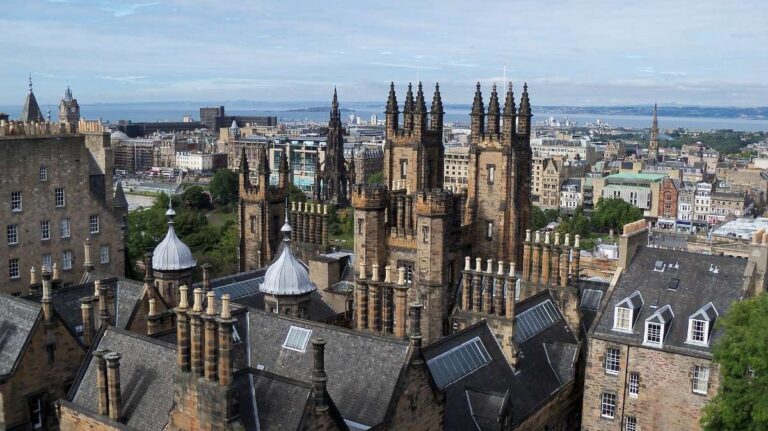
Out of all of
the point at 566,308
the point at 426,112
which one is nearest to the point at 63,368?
the point at 566,308

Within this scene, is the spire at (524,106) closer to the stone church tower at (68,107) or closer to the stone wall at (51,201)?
the stone wall at (51,201)

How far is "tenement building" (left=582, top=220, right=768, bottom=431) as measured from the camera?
1357 inches

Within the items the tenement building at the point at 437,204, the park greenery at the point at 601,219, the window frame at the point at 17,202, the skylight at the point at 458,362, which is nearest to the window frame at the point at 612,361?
the skylight at the point at 458,362

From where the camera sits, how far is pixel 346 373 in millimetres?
26094

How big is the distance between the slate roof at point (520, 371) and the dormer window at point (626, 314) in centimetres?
259

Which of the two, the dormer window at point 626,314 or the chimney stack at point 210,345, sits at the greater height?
the chimney stack at point 210,345

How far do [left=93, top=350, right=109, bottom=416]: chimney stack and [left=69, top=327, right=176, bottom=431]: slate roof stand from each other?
25.0 inches

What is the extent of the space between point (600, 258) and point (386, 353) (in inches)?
2444

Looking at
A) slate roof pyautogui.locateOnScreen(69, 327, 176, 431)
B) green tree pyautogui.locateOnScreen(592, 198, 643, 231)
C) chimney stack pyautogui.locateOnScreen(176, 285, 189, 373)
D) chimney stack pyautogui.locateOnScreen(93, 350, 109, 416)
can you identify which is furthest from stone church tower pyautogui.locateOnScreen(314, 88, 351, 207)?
chimney stack pyautogui.locateOnScreen(176, 285, 189, 373)

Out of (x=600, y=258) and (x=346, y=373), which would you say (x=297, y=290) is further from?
(x=600, y=258)

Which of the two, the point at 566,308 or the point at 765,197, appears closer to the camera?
the point at 566,308

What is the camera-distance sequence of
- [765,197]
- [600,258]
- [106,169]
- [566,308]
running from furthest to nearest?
[765,197], [600,258], [106,169], [566,308]

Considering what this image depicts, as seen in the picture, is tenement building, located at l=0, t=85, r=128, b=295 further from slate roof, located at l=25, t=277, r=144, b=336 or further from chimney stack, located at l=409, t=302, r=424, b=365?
chimney stack, located at l=409, t=302, r=424, b=365

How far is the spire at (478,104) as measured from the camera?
48812 millimetres
